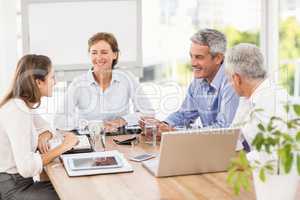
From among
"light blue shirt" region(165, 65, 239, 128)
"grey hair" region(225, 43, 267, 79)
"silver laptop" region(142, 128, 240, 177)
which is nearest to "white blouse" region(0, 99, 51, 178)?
"silver laptop" region(142, 128, 240, 177)

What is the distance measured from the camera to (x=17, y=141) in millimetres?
2641

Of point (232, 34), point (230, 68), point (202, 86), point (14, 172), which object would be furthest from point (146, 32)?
point (14, 172)

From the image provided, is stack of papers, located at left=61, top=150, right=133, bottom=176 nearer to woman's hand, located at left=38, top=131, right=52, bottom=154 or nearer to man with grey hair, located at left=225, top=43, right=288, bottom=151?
woman's hand, located at left=38, top=131, right=52, bottom=154

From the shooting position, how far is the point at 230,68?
2.97 m

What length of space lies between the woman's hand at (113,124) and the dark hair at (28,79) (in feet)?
2.22

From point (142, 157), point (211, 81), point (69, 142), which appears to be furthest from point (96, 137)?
point (211, 81)

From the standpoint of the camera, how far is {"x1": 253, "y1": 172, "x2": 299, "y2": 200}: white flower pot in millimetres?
1779

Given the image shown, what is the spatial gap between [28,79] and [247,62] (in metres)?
1.16

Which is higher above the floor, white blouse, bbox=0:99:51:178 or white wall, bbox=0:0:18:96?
white wall, bbox=0:0:18:96

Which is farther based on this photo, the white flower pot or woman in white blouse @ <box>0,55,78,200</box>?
woman in white blouse @ <box>0,55,78,200</box>

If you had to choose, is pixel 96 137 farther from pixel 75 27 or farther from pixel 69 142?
pixel 75 27

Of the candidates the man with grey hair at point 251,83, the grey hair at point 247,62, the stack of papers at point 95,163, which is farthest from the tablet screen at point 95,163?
the grey hair at point 247,62

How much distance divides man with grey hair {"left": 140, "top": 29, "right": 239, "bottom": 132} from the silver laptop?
892 millimetres

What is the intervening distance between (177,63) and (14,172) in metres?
3.11
